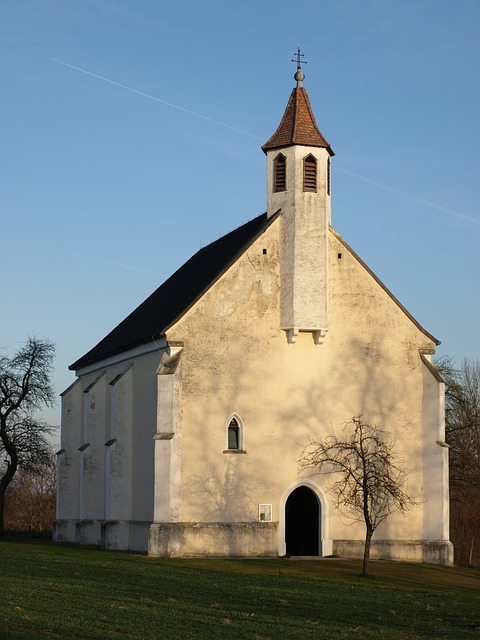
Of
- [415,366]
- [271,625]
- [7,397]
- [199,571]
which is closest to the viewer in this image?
[271,625]

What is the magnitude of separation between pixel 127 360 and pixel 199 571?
13813 mm

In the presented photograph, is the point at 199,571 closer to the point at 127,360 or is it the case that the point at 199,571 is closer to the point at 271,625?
the point at 271,625

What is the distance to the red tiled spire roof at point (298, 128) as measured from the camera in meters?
35.7

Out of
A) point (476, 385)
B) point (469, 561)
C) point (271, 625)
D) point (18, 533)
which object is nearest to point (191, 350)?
point (271, 625)

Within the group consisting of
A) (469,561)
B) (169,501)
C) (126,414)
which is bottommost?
(469,561)

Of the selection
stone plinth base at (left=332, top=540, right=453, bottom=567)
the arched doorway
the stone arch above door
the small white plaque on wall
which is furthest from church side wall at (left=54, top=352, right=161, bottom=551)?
stone plinth base at (left=332, top=540, right=453, bottom=567)

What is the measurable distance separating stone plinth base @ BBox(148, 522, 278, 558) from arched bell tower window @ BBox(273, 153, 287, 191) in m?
11.8

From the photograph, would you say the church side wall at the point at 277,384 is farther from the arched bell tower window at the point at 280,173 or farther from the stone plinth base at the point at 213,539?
the arched bell tower window at the point at 280,173

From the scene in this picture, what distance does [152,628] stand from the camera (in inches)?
639

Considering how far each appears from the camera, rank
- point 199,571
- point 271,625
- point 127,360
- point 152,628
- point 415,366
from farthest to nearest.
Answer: point 127,360 → point 415,366 → point 199,571 → point 271,625 → point 152,628

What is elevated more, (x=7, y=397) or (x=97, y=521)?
(x=7, y=397)

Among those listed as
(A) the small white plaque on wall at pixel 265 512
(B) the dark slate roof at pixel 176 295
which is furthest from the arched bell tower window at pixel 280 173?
(A) the small white plaque on wall at pixel 265 512

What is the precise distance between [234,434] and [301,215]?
26.2ft

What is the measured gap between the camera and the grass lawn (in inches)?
647
